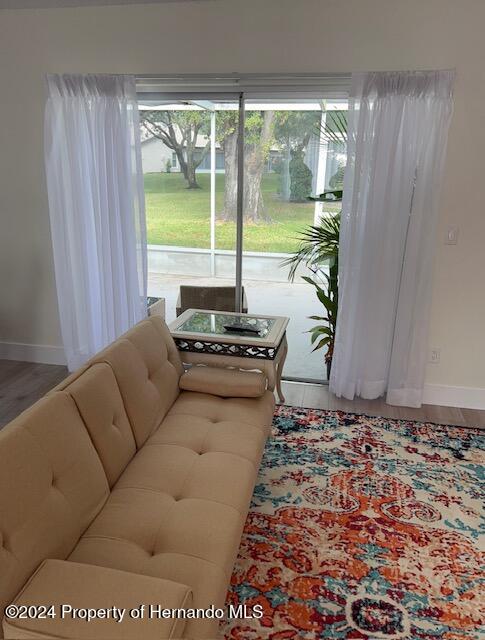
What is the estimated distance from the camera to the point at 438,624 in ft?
5.71

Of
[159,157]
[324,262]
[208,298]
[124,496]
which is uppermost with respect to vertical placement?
[159,157]

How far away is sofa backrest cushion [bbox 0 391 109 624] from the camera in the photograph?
1.25 metres

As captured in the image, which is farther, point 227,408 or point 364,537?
point 227,408

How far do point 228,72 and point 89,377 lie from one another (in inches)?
91.8

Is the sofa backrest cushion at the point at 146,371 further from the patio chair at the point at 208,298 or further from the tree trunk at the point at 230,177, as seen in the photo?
the tree trunk at the point at 230,177

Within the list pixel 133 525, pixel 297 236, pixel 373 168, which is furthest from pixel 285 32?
pixel 133 525

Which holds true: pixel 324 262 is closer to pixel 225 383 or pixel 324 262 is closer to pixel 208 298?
pixel 208 298

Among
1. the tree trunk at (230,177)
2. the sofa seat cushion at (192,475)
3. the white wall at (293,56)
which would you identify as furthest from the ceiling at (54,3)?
the sofa seat cushion at (192,475)

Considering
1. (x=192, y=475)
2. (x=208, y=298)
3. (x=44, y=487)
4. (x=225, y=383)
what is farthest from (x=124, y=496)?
(x=208, y=298)

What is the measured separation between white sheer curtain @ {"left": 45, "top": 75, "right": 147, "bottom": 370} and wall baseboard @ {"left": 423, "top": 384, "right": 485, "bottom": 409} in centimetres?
221

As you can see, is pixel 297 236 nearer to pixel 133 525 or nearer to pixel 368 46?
pixel 368 46

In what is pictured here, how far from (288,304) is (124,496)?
8.06ft

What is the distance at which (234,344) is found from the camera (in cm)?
264

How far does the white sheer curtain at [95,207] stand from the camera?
3275 mm
